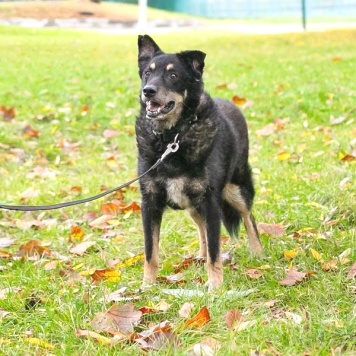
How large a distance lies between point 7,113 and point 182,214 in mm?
4762

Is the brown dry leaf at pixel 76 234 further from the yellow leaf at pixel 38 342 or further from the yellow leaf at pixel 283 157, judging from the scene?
the yellow leaf at pixel 283 157

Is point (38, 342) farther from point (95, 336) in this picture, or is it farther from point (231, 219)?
point (231, 219)

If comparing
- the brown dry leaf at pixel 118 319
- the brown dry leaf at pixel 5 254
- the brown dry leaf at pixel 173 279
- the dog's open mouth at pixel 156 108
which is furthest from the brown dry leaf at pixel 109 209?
the brown dry leaf at pixel 118 319

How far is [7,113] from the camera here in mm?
10297

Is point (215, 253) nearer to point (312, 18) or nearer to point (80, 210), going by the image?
point (80, 210)

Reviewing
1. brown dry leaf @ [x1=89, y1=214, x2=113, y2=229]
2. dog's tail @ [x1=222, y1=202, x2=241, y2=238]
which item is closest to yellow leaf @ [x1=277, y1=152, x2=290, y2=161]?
brown dry leaf @ [x1=89, y1=214, x2=113, y2=229]

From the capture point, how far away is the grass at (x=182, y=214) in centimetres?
369

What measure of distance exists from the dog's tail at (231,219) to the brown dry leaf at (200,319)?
168 cm

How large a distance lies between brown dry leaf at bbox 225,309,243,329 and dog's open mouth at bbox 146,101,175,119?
1417 mm

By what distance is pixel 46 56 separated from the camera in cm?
1733

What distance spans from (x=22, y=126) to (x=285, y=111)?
3550 mm

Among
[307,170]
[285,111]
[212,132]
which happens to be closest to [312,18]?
[285,111]

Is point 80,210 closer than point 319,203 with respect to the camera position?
No

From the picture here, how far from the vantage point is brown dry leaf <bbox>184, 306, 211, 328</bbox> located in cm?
369
